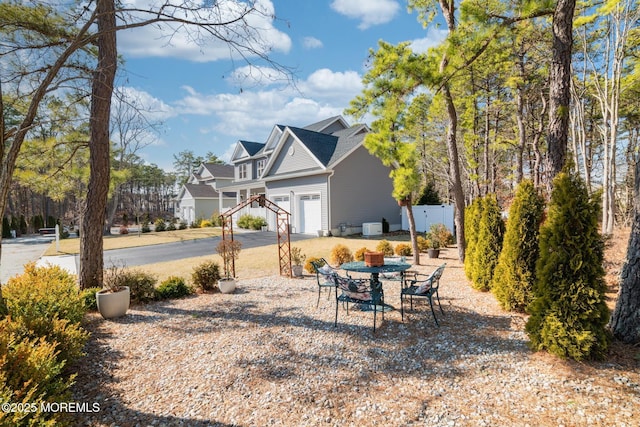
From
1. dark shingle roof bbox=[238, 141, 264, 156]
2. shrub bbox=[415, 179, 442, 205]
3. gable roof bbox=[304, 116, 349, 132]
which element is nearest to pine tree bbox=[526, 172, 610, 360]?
shrub bbox=[415, 179, 442, 205]

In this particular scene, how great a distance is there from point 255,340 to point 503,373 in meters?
3.38

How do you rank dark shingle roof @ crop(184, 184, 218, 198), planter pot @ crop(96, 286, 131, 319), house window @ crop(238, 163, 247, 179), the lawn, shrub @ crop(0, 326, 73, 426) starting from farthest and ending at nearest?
dark shingle roof @ crop(184, 184, 218, 198)
house window @ crop(238, 163, 247, 179)
the lawn
planter pot @ crop(96, 286, 131, 319)
shrub @ crop(0, 326, 73, 426)

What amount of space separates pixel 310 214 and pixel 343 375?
15716mm

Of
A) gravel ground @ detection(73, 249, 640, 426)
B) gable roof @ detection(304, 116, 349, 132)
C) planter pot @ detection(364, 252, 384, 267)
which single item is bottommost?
gravel ground @ detection(73, 249, 640, 426)

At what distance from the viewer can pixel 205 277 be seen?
796cm

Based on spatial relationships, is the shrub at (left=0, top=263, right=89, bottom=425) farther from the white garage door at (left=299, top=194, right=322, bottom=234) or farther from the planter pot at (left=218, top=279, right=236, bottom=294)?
the white garage door at (left=299, top=194, right=322, bottom=234)

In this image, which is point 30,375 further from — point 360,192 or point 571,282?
point 360,192

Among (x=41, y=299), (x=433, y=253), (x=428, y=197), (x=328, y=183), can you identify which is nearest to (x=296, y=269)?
(x=433, y=253)

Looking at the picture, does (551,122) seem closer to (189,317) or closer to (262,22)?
(262,22)

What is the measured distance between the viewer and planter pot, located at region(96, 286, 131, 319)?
589cm

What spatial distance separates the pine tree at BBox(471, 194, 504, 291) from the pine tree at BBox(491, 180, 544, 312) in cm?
135

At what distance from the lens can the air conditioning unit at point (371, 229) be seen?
18.6 metres

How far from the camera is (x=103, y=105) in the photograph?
6840mm

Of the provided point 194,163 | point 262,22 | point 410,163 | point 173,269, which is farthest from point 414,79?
point 194,163
